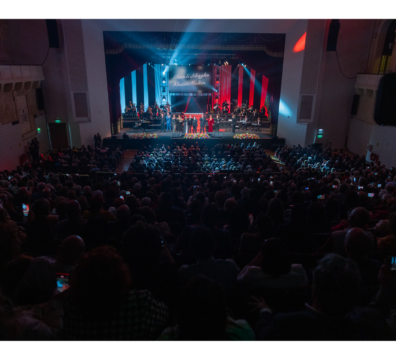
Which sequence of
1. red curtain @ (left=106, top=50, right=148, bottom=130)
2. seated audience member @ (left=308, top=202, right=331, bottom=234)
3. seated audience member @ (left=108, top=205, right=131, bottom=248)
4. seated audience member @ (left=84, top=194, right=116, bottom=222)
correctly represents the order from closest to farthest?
seated audience member @ (left=108, top=205, right=131, bottom=248)
seated audience member @ (left=308, top=202, right=331, bottom=234)
seated audience member @ (left=84, top=194, right=116, bottom=222)
red curtain @ (left=106, top=50, right=148, bottom=130)

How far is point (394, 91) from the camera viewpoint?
2381 mm

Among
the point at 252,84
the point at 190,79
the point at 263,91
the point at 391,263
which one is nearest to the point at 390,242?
the point at 391,263

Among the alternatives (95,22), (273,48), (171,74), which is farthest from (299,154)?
(95,22)

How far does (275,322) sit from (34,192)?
479cm

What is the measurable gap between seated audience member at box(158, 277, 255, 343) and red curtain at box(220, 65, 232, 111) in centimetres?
2018

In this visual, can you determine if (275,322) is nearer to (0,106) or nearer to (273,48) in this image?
(0,106)

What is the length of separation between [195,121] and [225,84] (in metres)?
6.18

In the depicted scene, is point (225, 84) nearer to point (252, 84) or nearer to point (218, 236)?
point (252, 84)

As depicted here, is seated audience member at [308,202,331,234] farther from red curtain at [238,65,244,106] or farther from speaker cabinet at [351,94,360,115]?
red curtain at [238,65,244,106]

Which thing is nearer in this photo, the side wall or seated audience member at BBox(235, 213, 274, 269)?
seated audience member at BBox(235, 213, 274, 269)

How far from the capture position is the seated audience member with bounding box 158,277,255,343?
46.6 inches

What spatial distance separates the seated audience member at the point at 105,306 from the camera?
4.25ft

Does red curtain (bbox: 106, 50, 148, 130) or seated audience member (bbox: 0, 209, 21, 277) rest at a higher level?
red curtain (bbox: 106, 50, 148, 130)

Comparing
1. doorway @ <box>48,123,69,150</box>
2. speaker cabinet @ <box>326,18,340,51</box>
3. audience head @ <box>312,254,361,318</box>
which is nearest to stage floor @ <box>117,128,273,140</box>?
doorway @ <box>48,123,69,150</box>
